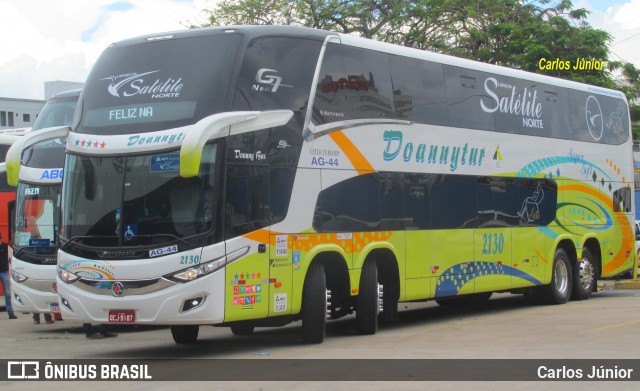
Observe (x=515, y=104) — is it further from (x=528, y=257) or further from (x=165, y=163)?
(x=165, y=163)

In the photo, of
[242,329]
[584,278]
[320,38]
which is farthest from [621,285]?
[320,38]

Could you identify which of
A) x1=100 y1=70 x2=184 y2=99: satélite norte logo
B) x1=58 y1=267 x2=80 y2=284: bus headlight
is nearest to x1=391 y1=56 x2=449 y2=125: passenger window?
x1=100 y1=70 x2=184 y2=99: satélite norte logo

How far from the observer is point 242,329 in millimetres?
14758

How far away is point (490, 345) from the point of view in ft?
43.6

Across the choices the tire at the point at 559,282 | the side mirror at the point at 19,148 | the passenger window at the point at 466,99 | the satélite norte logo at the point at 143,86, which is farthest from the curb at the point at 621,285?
the side mirror at the point at 19,148

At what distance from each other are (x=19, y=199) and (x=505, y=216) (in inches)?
375

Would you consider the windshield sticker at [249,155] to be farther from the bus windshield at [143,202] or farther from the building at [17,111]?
the building at [17,111]

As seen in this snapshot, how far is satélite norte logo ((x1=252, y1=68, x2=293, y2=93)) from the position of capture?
13.1 meters

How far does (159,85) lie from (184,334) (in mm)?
4056

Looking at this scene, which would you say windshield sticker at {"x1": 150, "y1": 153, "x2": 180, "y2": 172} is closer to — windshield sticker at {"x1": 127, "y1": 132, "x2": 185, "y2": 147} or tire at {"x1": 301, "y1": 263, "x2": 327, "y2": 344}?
Result: windshield sticker at {"x1": 127, "y1": 132, "x2": 185, "y2": 147}

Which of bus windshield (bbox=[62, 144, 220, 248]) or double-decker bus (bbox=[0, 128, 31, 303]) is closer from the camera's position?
bus windshield (bbox=[62, 144, 220, 248])

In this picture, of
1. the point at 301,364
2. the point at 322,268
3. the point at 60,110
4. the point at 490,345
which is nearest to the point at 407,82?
the point at 322,268

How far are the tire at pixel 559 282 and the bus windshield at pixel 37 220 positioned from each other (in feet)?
33.2

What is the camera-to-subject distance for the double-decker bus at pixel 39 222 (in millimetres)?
17969
